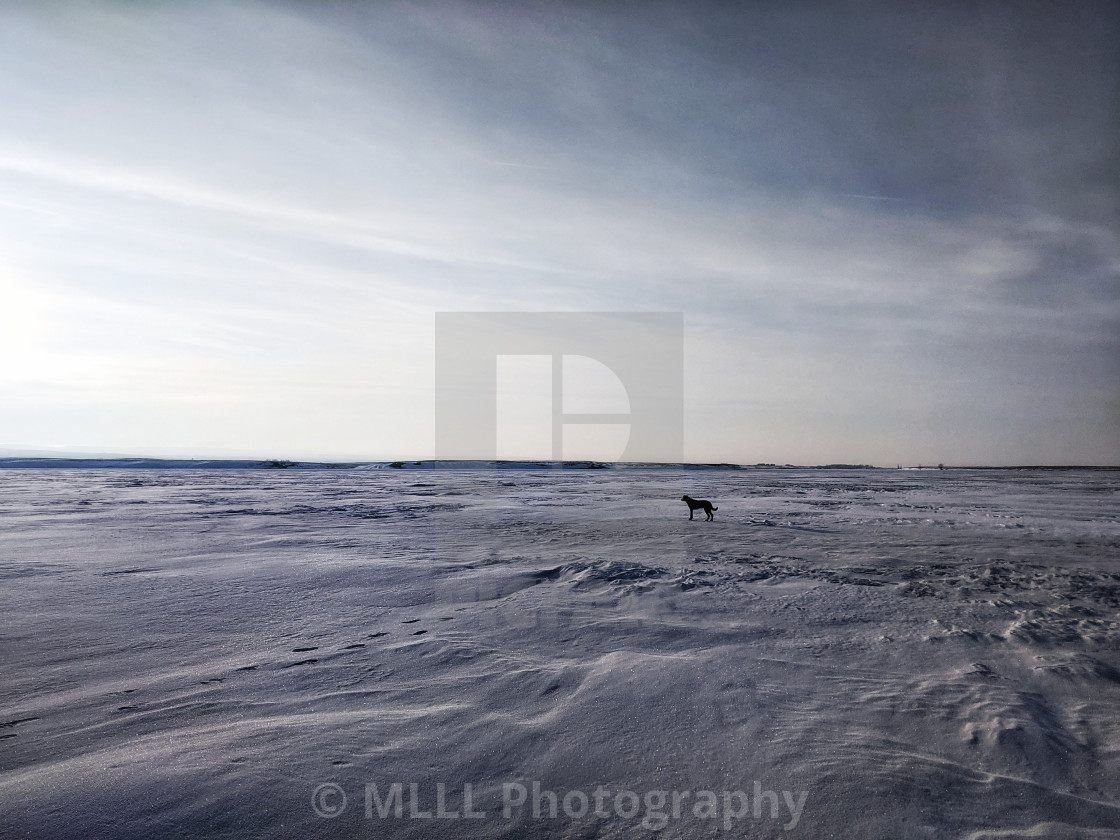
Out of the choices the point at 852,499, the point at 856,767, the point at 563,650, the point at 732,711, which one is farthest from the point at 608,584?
the point at 852,499

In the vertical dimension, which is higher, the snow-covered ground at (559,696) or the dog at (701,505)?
the dog at (701,505)

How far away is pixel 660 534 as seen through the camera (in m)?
11.4

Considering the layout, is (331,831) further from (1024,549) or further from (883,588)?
(1024,549)

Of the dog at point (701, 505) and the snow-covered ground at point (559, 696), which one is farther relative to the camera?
the dog at point (701, 505)

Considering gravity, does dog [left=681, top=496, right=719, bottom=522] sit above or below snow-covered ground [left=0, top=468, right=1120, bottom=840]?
above

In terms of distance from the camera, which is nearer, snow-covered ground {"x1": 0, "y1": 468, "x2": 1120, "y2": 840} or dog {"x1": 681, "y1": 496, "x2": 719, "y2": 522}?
snow-covered ground {"x1": 0, "y1": 468, "x2": 1120, "y2": 840}

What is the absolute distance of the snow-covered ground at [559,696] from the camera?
275 cm

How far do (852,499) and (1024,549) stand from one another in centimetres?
1157

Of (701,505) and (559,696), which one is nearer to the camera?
(559,696)

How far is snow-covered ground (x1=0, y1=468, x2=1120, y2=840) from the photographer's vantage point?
2.75 metres

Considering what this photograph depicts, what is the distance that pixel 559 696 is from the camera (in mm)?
3896

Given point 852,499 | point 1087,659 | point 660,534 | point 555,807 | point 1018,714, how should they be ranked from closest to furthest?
point 555,807 → point 1018,714 → point 1087,659 → point 660,534 → point 852,499

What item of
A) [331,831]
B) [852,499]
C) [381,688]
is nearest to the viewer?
[331,831]

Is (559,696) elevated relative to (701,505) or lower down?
lower down
